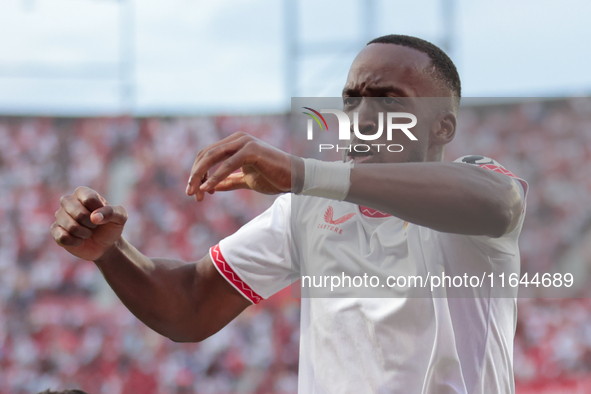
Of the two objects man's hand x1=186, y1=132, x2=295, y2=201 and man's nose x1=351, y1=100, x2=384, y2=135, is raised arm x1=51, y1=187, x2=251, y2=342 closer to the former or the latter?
man's hand x1=186, y1=132, x2=295, y2=201

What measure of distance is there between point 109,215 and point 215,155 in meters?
0.49

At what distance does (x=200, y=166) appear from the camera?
127 cm

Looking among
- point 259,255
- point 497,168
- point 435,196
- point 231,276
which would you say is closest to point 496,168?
point 497,168

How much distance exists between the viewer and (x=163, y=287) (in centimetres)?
197

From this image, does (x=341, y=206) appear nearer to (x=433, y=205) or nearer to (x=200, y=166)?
(x=433, y=205)

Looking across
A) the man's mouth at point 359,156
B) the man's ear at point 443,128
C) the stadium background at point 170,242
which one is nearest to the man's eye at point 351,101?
the man's mouth at point 359,156

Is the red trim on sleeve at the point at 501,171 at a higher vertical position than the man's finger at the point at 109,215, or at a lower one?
higher

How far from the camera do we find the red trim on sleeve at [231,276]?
203 centimetres

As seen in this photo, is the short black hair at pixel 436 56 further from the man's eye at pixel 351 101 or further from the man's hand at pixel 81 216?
the man's hand at pixel 81 216

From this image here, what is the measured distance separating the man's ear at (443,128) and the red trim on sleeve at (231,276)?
0.85 meters

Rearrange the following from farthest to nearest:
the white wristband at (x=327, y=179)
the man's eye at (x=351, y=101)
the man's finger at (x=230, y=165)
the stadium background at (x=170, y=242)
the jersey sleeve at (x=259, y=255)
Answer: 1. the stadium background at (x=170, y=242)
2. the jersey sleeve at (x=259, y=255)
3. the man's eye at (x=351, y=101)
4. the white wristband at (x=327, y=179)
5. the man's finger at (x=230, y=165)

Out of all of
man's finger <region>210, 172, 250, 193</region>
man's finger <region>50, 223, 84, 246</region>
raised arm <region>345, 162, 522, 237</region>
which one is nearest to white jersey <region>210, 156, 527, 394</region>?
raised arm <region>345, 162, 522, 237</region>

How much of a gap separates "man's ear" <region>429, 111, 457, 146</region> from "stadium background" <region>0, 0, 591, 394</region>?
17.2ft

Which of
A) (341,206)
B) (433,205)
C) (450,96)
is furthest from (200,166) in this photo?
(450,96)
